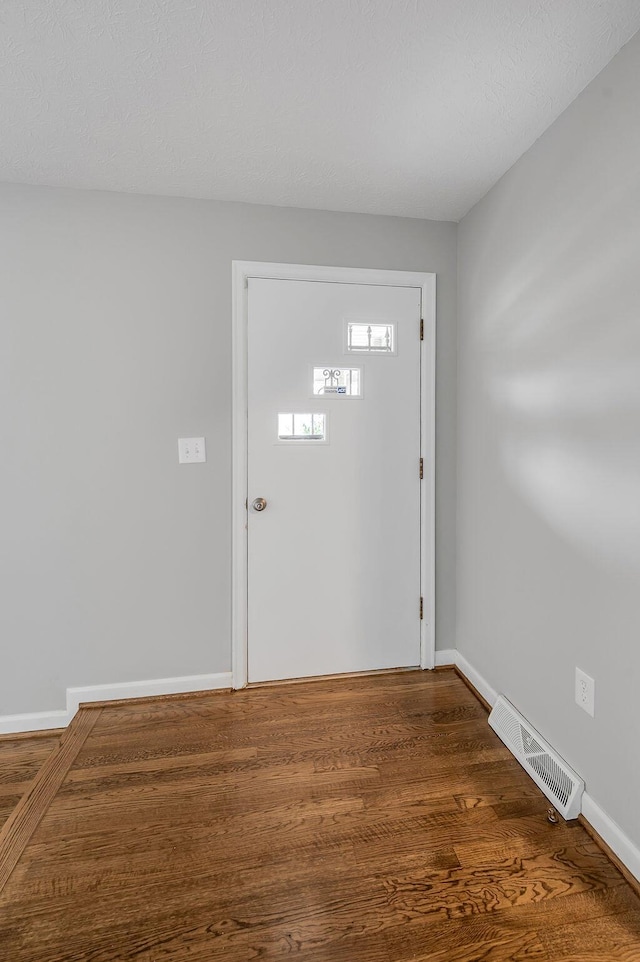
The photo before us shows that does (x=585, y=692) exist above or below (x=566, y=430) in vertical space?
below

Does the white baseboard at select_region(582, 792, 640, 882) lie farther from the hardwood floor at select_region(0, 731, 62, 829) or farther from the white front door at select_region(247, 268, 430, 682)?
the hardwood floor at select_region(0, 731, 62, 829)

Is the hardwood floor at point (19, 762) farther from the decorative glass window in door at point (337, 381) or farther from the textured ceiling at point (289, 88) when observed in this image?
the textured ceiling at point (289, 88)

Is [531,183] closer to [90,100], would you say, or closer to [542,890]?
[90,100]

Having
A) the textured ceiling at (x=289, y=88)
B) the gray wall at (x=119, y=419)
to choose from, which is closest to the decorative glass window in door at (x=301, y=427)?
the gray wall at (x=119, y=419)

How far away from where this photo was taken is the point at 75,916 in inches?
49.3

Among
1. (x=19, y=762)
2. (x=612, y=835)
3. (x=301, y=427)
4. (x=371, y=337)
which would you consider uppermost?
(x=371, y=337)

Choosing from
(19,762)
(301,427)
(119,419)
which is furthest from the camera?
(301,427)

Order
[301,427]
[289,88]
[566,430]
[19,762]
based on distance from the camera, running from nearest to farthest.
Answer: [289,88] → [566,430] → [19,762] → [301,427]

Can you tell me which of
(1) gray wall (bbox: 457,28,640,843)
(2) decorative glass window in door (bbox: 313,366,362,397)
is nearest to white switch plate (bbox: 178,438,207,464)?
(2) decorative glass window in door (bbox: 313,366,362,397)

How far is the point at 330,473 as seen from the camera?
2.41 metres

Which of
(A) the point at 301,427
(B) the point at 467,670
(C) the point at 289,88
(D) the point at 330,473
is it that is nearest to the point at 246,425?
(A) the point at 301,427

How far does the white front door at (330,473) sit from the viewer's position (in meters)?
2.35

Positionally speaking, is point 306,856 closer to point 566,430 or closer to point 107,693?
point 107,693

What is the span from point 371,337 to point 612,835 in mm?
2181
